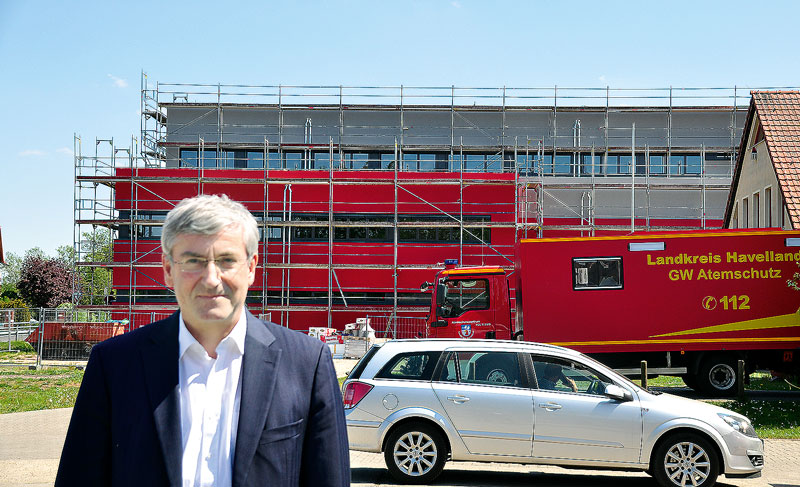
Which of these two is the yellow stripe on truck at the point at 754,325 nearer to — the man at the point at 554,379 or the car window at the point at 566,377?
the car window at the point at 566,377

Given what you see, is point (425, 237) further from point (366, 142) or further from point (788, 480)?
point (788, 480)

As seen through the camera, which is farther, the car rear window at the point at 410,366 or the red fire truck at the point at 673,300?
the red fire truck at the point at 673,300

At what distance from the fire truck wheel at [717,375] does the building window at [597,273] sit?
2.32m

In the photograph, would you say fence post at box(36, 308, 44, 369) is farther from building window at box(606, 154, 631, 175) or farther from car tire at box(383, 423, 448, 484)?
building window at box(606, 154, 631, 175)

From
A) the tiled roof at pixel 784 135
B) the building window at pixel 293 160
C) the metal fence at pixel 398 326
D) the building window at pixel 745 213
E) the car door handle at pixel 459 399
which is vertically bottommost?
the metal fence at pixel 398 326

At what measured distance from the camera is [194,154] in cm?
3831

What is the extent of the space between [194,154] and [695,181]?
2262cm

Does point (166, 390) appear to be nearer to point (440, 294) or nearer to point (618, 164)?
point (440, 294)

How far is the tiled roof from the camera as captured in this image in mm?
19648

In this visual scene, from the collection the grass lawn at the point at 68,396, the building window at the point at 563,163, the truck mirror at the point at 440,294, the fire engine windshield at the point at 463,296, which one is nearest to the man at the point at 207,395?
the grass lawn at the point at 68,396

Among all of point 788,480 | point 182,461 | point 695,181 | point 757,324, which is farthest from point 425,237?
point 182,461

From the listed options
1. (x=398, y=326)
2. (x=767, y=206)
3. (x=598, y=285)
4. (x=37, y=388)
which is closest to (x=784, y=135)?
(x=767, y=206)

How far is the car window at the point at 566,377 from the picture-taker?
858cm

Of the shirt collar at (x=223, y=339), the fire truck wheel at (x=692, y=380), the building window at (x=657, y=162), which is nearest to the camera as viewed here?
the shirt collar at (x=223, y=339)
